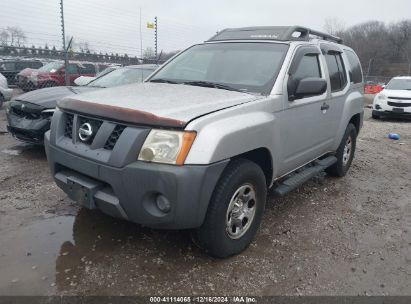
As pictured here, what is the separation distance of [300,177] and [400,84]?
11104 millimetres

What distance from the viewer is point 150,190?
2494 mm

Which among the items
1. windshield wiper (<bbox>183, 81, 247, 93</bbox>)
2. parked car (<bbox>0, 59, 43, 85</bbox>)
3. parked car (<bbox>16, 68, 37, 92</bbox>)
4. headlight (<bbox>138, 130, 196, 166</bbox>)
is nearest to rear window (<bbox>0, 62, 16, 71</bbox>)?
parked car (<bbox>0, 59, 43, 85</bbox>)

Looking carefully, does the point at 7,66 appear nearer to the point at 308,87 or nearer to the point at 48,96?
the point at 48,96

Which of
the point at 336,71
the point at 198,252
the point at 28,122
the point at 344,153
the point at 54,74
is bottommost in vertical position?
the point at 198,252

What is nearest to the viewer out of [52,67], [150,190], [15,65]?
[150,190]

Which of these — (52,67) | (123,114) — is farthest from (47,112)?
(52,67)

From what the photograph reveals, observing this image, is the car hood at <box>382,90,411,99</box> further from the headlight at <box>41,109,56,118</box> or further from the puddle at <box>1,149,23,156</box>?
the puddle at <box>1,149,23,156</box>

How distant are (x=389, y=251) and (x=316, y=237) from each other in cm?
65

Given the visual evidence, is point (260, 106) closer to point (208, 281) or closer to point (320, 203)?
point (208, 281)

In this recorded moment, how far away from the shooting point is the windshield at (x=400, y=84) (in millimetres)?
12709

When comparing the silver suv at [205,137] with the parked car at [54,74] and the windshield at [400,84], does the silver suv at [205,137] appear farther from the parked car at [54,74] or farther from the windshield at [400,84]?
the parked car at [54,74]

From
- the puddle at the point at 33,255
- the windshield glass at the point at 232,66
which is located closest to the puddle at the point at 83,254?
the puddle at the point at 33,255

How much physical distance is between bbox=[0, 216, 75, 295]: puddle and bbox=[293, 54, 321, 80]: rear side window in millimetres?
2730

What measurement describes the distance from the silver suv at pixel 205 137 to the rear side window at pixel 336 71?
236 mm
